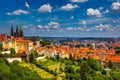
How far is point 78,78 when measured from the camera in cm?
4672

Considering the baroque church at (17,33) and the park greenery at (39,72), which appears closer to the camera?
the park greenery at (39,72)

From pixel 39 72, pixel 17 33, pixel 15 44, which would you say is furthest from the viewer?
pixel 17 33

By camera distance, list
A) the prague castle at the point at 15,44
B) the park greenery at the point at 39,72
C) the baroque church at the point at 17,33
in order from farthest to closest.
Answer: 1. the baroque church at the point at 17,33
2. the prague castle at the point at 15,44
3. the park greenery at the point at 39,72

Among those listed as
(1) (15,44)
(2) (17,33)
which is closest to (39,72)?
(1) (15,44)

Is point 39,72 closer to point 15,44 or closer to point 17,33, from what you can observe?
point 15,44

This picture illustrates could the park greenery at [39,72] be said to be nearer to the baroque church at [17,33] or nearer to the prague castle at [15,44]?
the prague castle at [15,44]

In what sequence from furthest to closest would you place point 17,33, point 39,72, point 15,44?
point 17,33 < point 15,44 < point 39,72

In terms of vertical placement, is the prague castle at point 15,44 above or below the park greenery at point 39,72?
above

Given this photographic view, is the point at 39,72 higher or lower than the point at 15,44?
lower

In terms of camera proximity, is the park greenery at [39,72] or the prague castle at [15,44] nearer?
the park greenery at [39,72]

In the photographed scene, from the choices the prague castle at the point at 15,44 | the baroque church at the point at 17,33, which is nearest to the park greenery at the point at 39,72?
the prague castle at the point at 15,44

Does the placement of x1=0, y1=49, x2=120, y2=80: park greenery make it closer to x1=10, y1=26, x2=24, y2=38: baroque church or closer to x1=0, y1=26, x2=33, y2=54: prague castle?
x1=0, y1=26, x2=33, y2=54: prague castle

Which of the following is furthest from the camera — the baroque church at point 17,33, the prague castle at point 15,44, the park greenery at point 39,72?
the baroque church at point 17,33

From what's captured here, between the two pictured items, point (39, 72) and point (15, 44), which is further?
point (15, 44)
